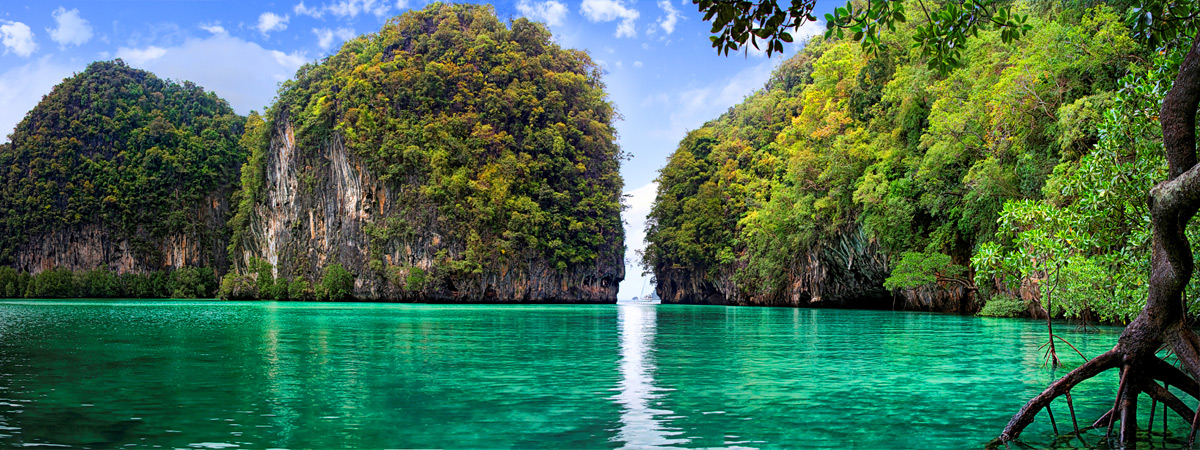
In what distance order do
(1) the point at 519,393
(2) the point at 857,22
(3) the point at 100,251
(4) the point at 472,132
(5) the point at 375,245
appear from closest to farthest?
(2) the point at 857,22 < (1) the point at 519,393 < (5) the point at 375,245 < (4) the point at 472,132 < (3) the point at 100,251

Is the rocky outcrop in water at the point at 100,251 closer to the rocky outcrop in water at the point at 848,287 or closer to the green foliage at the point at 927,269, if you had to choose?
the rocky outcrop in water at the point at 848,287

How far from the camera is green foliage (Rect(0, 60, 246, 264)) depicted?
7044cm

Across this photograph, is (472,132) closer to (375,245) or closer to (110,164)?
(375,245)

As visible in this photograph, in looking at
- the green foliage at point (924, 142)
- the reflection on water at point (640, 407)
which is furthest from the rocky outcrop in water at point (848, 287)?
the reflection on water at point (640, 407)

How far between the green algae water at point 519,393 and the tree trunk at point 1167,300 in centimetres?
59

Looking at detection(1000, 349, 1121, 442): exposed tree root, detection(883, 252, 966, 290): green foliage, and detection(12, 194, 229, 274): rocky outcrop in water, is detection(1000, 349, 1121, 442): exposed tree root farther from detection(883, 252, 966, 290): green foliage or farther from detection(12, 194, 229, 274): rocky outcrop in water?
detection(12, 194, 229, 274): rocky outcrop in water

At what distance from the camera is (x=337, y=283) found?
169 ft

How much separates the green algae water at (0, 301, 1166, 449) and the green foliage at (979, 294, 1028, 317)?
27.1 ft

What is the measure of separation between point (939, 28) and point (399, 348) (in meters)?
9.86

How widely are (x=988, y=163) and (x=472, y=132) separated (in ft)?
130

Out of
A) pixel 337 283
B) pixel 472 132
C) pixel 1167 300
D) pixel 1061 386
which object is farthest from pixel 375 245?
pixel 1167 300

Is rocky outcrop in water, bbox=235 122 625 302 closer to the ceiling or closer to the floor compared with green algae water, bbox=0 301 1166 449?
closer to the ceiling

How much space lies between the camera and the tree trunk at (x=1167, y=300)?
4438 millimetres

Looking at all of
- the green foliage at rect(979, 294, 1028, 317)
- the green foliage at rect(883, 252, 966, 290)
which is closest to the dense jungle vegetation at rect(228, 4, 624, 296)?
the green foliage at rect(883, 252, 966, 290)
